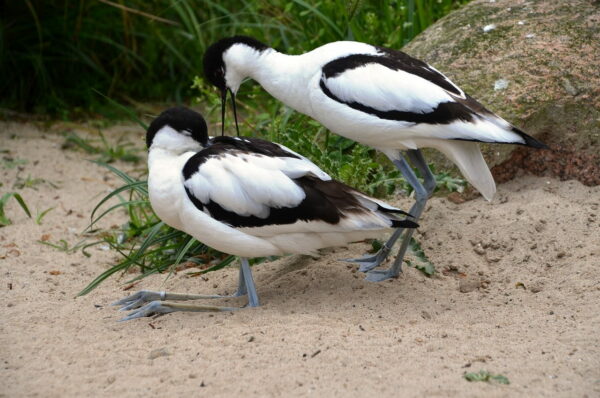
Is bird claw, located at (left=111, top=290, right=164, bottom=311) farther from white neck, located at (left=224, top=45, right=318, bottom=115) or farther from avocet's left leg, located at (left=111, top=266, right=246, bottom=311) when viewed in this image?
white neck, located at (left=224, top=45, right=318, bottom=115)

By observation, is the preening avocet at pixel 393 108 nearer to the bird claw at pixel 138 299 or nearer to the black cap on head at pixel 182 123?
the black cap on head at pixel 182 123

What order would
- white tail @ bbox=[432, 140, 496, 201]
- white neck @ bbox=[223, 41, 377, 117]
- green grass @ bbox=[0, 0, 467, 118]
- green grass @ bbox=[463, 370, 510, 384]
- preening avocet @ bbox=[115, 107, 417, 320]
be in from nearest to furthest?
green grass @ bbox=[463, 370, 510, 384] → preening avocet @ bbox=[115, 107, 417, 320] → white tail @ bbox=[432, 140, 496, 201] → white neck @ bbox=[223, 41, 377, 117] → green grass @ bbox=[0, 0, 467, 118]

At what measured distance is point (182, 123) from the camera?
3.87 metres

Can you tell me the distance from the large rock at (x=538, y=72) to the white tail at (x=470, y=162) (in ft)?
2.33

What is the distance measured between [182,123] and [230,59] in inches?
36.4

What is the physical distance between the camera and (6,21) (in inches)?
292

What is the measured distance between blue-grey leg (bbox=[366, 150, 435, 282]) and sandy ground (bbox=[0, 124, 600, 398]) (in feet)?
0.19

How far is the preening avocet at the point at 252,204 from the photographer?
3705 millimetres

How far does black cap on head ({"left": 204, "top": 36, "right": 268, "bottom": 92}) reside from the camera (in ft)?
15.1

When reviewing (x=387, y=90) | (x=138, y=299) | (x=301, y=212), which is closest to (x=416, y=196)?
(x=387, y=90)

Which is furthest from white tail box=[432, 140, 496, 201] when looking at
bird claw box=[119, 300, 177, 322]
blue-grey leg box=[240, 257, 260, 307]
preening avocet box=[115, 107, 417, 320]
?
bird claw box=[119, 300, 177, 322]

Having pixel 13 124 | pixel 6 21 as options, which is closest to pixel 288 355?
pixel 13 124

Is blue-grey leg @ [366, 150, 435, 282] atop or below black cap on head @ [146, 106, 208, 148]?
below

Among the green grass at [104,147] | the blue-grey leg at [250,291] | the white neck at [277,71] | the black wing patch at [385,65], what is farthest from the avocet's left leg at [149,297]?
the green grass at [104,147]
